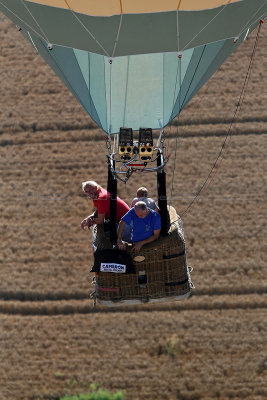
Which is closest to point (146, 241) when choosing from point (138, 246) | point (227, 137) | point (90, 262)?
point (138, 246)

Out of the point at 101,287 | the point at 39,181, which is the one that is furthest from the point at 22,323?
the point at 101,287

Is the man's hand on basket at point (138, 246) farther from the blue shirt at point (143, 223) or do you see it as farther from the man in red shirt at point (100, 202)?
the man in red shirt at point (100, 202)

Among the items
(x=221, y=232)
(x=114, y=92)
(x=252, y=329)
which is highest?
(x=114, y=92)

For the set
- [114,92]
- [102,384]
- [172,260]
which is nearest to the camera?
[172,260]

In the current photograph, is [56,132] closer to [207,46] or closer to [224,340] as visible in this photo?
[224,340]

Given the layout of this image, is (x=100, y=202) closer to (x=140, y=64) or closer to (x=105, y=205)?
(x=105, y=205)

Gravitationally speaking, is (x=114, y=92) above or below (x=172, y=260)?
above

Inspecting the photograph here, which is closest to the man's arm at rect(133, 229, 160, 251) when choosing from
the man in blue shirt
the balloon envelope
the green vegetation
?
the man in blue shirt
